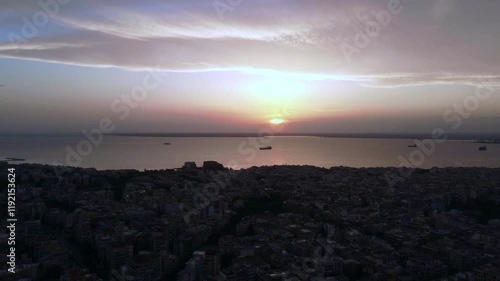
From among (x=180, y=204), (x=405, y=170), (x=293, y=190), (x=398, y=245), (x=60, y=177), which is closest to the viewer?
(x=398, y=245)

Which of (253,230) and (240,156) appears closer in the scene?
(253,230)

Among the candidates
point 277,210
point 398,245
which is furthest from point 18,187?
point 398,245

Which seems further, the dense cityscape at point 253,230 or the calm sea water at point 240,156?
the calm sea water at point 240,156

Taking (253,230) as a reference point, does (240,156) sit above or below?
above

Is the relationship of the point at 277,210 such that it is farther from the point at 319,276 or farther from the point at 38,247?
the point at 38,247

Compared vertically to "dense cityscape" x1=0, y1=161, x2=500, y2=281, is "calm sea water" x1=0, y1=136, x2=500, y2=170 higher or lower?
higher

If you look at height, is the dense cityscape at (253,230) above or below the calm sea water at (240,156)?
below

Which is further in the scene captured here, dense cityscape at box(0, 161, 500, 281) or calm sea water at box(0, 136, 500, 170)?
calm sea water at box(0, 136, 500, 170)

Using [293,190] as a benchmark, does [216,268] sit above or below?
below
